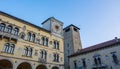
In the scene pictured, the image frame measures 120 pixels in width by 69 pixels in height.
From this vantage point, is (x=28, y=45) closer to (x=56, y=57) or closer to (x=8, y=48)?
(x=8, y=48)

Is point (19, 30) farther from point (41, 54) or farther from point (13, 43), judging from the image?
point (41, 54)

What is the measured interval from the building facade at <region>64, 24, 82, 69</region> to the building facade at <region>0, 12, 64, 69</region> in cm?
1506

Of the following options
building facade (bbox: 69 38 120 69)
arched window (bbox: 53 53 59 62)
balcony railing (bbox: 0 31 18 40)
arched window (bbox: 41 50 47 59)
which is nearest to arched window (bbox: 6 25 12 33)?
balcony railing (bbox: 0 31 18 40)

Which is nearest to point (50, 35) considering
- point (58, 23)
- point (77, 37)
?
point (58, 23)

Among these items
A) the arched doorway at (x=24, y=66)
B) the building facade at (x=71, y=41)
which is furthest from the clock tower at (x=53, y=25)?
the building facade at (x=71, y=41)

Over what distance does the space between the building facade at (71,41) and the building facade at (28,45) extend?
15.1 m

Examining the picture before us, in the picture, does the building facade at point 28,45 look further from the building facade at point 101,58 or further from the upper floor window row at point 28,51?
the building facade at point 101,58

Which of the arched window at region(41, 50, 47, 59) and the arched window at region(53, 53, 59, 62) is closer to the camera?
the arched window at region(41, 50, 47, 59)

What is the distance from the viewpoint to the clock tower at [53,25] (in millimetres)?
29944

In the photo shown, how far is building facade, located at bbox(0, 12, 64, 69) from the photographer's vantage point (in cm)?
2072

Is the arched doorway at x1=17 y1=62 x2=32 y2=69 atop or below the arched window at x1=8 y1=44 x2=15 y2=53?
below

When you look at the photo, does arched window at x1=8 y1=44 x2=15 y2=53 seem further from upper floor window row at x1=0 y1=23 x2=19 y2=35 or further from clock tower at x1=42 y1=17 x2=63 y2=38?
clock tower at x1=42 y1=17 x2=63 y2=38

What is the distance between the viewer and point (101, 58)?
1177 inches

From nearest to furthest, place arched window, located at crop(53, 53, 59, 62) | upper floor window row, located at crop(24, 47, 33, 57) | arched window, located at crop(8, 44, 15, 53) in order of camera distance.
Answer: arched window, located at crop(8, 44, 15, 53) < upper floor window row, located at crop(24, 47, 33, 57) < arched window, located at crop(53, 53, 59, 62)
